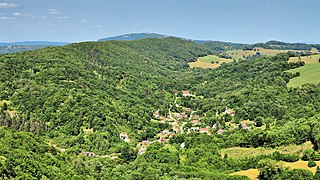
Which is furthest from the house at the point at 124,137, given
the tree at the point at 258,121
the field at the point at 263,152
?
the tree at the point at 258,121

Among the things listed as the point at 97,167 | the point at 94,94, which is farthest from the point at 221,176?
the point at 94,94

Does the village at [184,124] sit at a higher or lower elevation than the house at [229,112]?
lower

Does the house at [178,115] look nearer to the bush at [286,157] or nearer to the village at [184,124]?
the village at [184,124]


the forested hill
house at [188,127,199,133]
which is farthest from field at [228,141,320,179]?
the forested hill

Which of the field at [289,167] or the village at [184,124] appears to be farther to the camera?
Answer: the village at [184,124]

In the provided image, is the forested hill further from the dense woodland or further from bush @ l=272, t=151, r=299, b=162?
bush @ l=272, t=151, r=299, b=162

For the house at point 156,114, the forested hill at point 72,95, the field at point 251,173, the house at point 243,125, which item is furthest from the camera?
the house at point 156,114

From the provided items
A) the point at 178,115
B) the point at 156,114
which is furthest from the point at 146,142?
the point at 178,115

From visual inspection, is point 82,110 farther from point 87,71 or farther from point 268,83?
point 268,83
